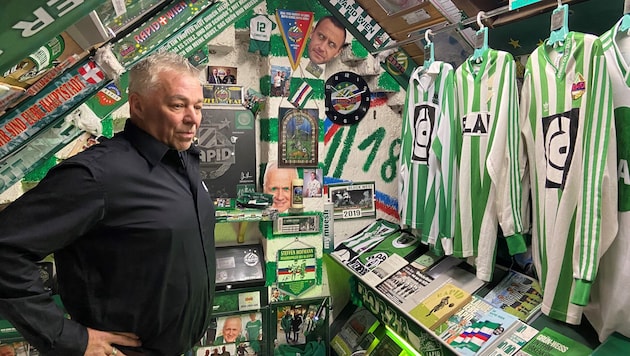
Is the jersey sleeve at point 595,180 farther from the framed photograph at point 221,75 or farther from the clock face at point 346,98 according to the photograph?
the framed photograph at point 221,75

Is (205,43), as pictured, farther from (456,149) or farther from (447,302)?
(447,302)

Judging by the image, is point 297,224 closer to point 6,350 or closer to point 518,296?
point 518,296

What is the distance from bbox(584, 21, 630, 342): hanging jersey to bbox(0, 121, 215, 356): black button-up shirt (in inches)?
58.4

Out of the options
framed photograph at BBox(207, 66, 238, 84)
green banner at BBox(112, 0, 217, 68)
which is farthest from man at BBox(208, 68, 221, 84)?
green banner at BBox(112, 0, 217, 68)

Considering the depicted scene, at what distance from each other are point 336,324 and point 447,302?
1363 mm

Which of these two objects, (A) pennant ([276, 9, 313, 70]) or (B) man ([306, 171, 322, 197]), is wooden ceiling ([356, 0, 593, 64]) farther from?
(B) man ([306, 171, 322, 197])

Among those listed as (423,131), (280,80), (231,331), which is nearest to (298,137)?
(280,80)

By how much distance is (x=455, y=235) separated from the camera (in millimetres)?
2275

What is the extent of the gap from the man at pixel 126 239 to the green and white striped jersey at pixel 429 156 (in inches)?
54.1

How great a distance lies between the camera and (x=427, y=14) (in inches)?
110

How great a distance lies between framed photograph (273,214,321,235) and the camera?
9.53ft

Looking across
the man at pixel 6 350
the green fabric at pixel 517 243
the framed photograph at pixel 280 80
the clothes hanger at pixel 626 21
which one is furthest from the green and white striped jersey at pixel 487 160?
the man at pixel 6 350

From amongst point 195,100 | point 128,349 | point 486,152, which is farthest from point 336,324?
point 195,100

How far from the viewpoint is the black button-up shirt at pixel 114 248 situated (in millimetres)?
1129
